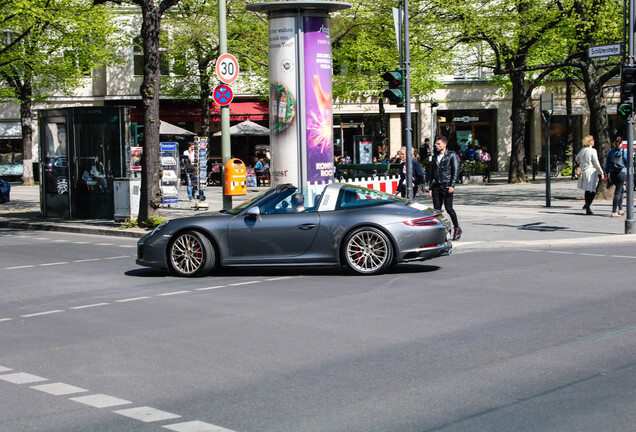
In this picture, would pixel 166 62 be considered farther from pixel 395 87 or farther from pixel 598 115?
pixel 395 87

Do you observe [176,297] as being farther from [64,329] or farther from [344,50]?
[344,50]

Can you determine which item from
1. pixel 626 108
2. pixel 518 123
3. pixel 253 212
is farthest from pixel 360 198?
pixel 518 123

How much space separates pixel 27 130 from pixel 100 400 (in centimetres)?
3617

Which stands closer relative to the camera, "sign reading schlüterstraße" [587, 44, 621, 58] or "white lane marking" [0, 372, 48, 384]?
"white lane marking" [0, 372, 48, 384]

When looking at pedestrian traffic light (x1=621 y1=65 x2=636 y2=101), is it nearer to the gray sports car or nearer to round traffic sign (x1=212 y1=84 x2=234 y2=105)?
the gray sports car

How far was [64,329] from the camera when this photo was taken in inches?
333

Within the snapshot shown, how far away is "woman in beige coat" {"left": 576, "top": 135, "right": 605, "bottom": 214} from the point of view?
1955 centimetres

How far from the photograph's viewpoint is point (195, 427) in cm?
509

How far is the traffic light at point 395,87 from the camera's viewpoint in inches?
661

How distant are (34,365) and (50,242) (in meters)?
11.4

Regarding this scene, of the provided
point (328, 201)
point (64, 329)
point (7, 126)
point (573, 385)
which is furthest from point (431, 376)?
point (7, 126)

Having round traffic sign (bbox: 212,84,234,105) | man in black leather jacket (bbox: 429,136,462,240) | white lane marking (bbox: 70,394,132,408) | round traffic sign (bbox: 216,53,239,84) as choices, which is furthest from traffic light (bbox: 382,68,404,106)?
white lane marking (bbox: 70,394,132,408)

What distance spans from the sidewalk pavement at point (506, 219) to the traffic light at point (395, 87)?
9.58ft

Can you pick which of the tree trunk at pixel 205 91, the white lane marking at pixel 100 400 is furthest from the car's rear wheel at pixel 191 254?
the tree trunk at pixel 205 91
